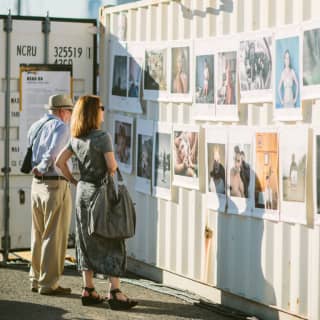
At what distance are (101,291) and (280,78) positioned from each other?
9.87 ft

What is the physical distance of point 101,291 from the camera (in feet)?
36.8

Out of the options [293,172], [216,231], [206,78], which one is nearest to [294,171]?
[293,172]

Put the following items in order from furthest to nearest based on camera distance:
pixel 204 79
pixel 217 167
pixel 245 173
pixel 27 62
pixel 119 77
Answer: pixel 27 62, pixel 119 77, pixel 204 79, pixel 217 167, pixel 245 173

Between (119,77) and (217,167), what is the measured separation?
2.46 metres

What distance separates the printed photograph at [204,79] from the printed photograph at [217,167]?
0.43m

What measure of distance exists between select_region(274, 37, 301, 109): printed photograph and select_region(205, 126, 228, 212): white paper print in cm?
97

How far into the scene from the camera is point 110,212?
33.7 feet

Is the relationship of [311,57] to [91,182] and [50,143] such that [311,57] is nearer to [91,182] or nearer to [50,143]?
[91,182]

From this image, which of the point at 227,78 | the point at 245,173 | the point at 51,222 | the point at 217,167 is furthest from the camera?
the point at 51,222

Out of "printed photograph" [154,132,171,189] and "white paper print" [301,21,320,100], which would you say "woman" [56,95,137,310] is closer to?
"printed photograph" [154,132,171,189]

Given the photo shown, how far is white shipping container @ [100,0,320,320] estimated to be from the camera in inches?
363

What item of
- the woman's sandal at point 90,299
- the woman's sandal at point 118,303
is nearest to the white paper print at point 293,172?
the woman's sandal at point 118,303

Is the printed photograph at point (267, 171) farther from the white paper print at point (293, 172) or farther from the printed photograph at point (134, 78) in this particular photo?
the printed photograph at point (134, 78)

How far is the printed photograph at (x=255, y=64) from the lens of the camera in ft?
31.5
